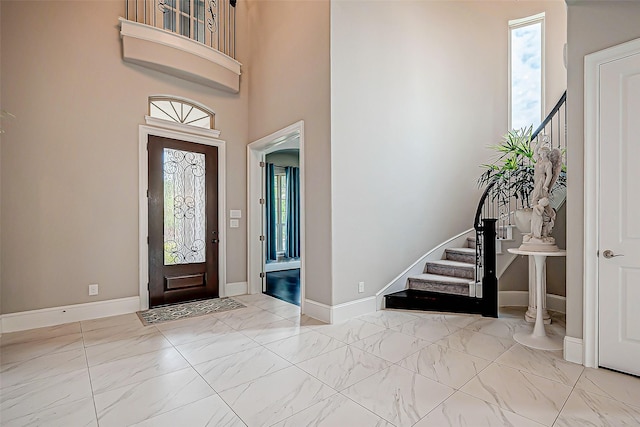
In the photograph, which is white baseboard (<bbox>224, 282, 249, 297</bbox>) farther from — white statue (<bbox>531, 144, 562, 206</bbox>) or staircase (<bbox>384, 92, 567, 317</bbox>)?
white statue (<bbox>531, 144, 562, 206</bbox>)

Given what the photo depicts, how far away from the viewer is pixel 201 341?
3.13 metres

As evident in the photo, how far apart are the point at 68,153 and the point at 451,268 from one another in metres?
5.21

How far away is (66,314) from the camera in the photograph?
369cm

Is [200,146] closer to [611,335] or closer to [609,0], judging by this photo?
[609,0]

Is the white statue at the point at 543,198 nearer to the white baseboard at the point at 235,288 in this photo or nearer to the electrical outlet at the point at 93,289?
the white baseboard at the point at 235,288

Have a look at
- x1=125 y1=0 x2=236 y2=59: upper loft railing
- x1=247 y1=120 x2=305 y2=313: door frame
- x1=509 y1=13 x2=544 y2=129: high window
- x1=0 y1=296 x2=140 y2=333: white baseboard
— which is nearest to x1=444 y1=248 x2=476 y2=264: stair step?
x1=509 y1=13 x2=544 y2=129: high window

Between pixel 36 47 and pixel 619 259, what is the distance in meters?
6.13

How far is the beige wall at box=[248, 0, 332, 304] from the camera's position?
376 cm

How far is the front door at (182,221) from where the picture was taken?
14.2ft

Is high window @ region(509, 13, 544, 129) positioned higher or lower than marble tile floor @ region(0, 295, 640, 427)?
higher

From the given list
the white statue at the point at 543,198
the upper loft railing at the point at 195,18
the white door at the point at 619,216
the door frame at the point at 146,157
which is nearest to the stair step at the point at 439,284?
the white statue at the point at 543,198

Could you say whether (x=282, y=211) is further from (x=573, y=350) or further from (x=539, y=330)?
(x=573, y=350)

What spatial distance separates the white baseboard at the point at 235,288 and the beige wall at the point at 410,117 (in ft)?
6.75

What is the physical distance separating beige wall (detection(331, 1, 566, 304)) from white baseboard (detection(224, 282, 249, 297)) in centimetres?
206
